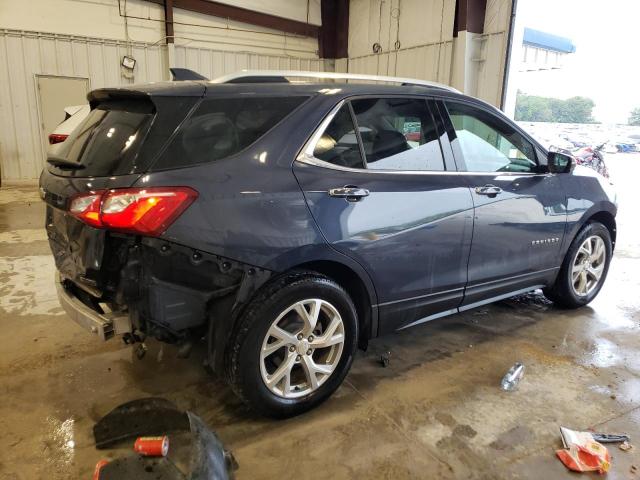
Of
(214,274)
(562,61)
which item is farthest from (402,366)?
(562,61)

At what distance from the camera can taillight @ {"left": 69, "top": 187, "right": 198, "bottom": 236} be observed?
1.89 meters

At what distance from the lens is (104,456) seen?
209cm

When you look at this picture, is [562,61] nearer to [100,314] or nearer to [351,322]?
[351,322]

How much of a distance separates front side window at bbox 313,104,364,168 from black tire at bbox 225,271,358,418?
1.93ft

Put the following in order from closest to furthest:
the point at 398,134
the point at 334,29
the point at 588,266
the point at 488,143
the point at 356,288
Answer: the point at 356,288
the point at 398,134
the point at 488,143
the point at 588,266
the point at 334,29

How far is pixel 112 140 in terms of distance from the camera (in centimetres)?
212

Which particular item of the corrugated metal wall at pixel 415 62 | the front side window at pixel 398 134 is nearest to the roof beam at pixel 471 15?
the corrugated metal wall at pixel 415 62

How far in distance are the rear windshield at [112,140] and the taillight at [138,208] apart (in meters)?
0.12

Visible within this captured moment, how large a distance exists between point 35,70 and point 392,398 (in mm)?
10263

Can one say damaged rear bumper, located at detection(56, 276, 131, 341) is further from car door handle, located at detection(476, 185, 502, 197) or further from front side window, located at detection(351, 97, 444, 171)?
car door handle, located at detection(476, 185, 502, 197)

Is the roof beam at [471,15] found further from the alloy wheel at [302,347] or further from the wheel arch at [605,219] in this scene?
the alloy wheel at [302,347]

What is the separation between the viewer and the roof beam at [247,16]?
10.6 metres

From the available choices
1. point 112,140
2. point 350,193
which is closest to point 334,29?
point 350,193

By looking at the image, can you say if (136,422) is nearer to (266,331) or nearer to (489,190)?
(266,331)
